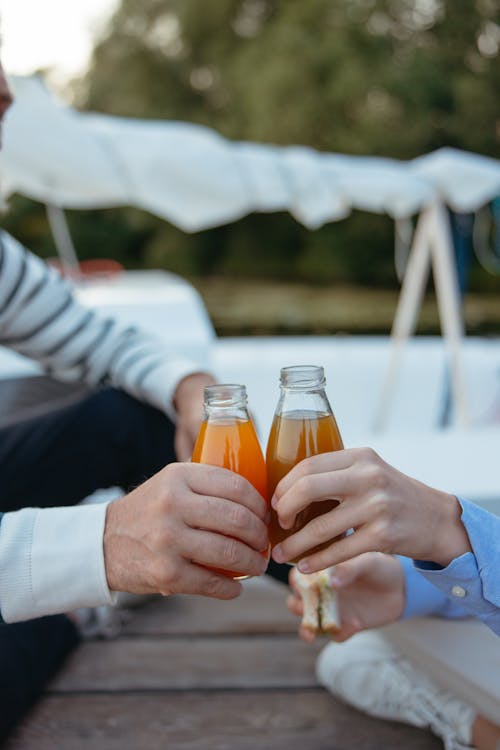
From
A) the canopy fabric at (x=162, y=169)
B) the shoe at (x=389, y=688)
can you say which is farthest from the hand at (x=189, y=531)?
the canopy fabric at (x=162, y=169)

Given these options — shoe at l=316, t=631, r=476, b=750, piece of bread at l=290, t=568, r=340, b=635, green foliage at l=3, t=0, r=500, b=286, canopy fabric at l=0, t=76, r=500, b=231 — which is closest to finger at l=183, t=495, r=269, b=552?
piece of bread at l=290, t=568, r=340, b=635

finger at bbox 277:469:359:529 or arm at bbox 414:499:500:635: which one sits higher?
finger at bbox 277:469:359:529

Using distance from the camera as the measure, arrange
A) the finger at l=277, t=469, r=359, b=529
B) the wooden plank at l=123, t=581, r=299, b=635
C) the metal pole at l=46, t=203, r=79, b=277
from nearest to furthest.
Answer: the finger at l=277, t=469, r=359, b=529
the wooden plank at l=123, t=581, r=299, b=635
the metal pole at l=46, t=203, r=79, b=277

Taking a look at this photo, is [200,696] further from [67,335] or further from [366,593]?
[67,335]

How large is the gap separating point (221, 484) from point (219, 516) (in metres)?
0.03

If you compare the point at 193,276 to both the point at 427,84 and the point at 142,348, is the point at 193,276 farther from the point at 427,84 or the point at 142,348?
the point at 142,348

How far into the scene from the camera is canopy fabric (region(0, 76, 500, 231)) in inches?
99.8

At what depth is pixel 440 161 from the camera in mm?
3436

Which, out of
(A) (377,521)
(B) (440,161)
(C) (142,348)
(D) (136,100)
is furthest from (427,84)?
(A) (377,521)

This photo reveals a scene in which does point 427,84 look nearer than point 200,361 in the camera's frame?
No

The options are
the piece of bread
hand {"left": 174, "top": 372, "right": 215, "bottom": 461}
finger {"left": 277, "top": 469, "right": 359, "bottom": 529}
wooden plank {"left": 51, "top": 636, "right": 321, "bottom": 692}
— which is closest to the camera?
finger {"left": 277, "top": 469, "right": 359, "bottom": 529}

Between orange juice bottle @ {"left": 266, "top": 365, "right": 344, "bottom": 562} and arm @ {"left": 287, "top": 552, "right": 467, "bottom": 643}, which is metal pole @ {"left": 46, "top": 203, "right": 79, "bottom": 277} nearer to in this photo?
arm @ {"left": 287, "top": 552, "right": 467, "bottom": 643}

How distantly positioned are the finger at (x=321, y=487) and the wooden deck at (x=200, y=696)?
2.69 feet

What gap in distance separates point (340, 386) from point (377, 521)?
11.1ft
